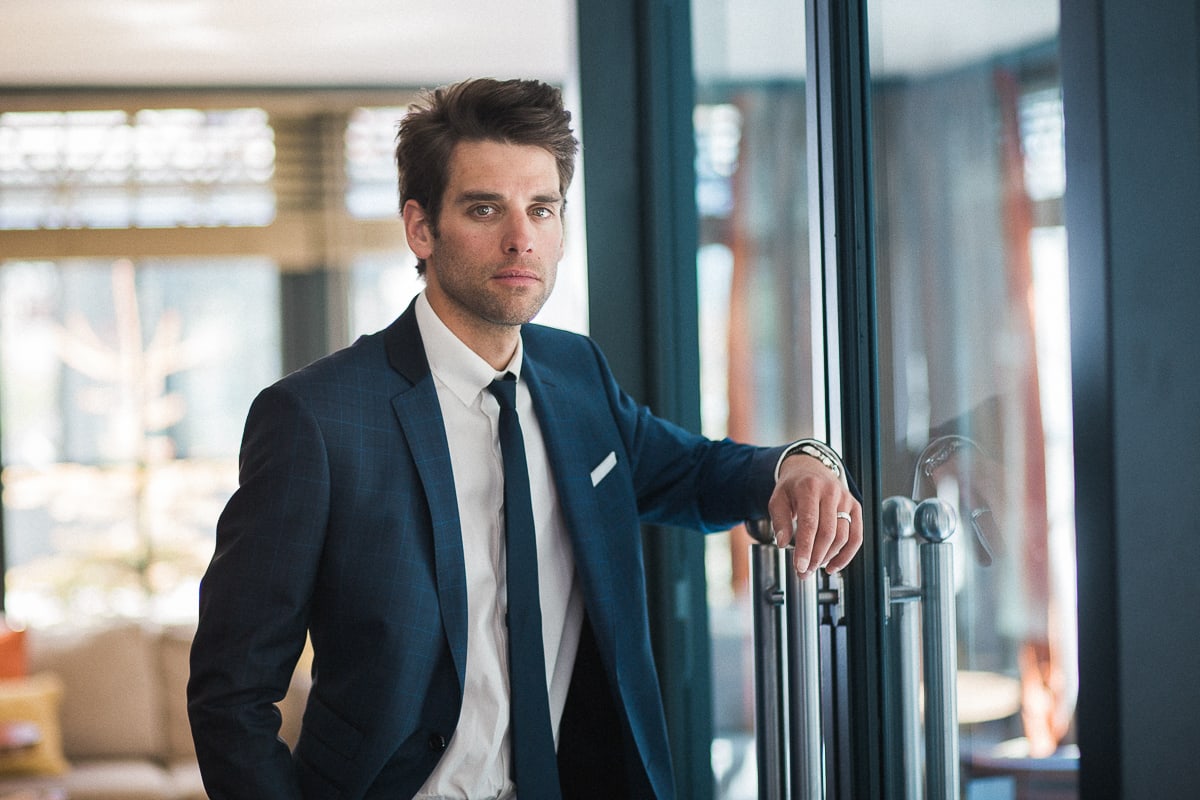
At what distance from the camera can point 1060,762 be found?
875 millimetres

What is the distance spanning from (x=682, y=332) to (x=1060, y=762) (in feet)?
3.42

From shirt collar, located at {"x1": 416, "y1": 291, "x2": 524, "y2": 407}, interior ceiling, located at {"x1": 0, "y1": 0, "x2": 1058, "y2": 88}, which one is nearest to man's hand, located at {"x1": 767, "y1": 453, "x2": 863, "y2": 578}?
shirt collar, located at {"x1": 416, "y1": 291, "x2": 524, "y2": 407}

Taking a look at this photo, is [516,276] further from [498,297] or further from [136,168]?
[136,168]

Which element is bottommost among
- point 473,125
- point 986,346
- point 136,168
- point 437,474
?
point 437,474

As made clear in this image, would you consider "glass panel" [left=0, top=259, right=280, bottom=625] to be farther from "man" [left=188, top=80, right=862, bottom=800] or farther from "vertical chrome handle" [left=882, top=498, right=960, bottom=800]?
"vertical chrome handle" [left=882, top=498, right=960, bottom=800]

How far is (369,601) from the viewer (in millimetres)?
1173

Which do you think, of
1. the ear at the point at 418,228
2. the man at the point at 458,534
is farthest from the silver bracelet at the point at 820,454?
the ear at the point at 418,228

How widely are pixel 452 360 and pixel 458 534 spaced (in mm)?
210

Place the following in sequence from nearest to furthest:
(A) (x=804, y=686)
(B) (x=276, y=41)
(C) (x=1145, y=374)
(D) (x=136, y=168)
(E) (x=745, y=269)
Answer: (C) (x=1145, y=374) < (A) (x=804, y=686) < (E) (x=745, y=269) < (B) (x=276, y=41) < (D) (x=136, y=168)

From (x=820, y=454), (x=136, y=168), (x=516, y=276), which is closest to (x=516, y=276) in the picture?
(x=516, y=276)

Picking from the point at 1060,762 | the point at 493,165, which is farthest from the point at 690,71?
the point at 1060,762

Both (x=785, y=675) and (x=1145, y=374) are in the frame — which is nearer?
(x=1145, y=374)

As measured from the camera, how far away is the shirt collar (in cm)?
131

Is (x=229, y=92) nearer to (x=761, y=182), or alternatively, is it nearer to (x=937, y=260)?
(x=761, y=182)
